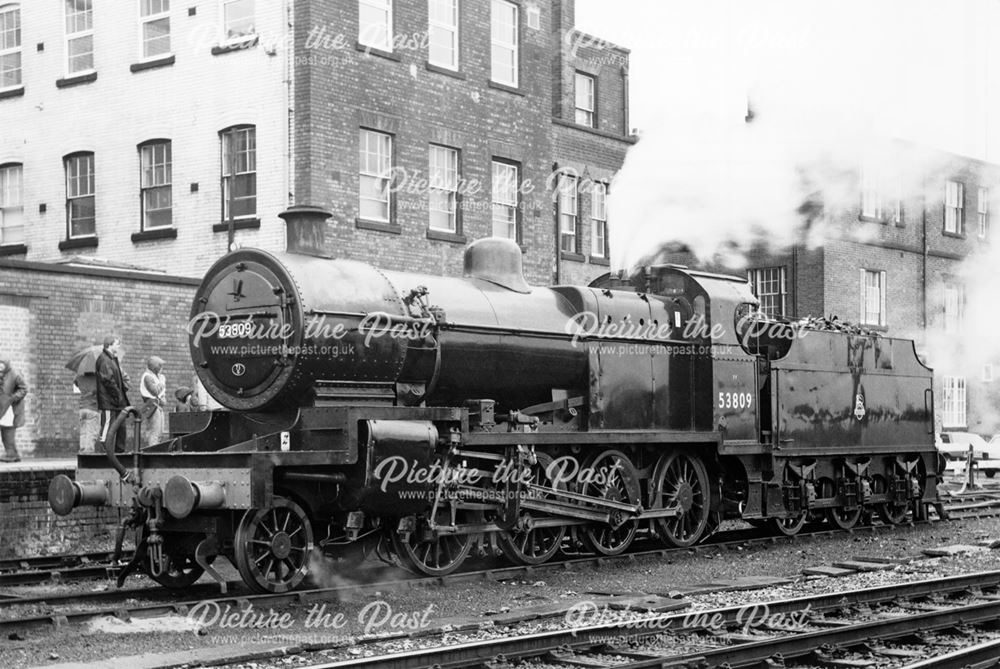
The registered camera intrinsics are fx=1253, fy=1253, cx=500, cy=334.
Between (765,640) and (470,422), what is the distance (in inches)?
162

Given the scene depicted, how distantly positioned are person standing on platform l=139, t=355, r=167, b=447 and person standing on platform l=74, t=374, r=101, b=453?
0.62 metres

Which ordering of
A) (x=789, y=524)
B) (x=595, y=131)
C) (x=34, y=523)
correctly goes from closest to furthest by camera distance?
1. (x=34, y=523)
2. (x=789, y=524)
3. (x=595, y=131)

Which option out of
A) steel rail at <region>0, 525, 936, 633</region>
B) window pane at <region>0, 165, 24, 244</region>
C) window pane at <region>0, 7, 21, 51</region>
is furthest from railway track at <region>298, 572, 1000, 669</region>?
window pane at <region>0, 7, 21, 51</region>

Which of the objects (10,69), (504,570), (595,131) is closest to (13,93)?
(10,69)

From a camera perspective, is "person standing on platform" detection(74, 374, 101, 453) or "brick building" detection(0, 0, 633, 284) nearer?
"person standing on platform" detection(74, 374, 101, 453)

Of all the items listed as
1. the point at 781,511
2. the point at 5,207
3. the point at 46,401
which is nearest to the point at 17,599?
the point at 46,401

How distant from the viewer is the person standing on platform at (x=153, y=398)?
1506cm

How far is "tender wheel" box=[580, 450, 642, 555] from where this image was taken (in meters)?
12.7

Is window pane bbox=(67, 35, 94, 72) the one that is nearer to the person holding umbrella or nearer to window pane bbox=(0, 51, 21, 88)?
window pane bbox=(0, 51, 21, 88)

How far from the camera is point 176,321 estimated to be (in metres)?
18.3

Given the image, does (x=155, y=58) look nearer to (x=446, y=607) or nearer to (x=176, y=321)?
(x=176, y=321)

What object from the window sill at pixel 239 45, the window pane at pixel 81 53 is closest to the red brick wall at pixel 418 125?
the window sill at pixel 239 45

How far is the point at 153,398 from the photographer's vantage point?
49.5 ft

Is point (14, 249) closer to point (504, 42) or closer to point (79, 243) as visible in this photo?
point (79, 243)
